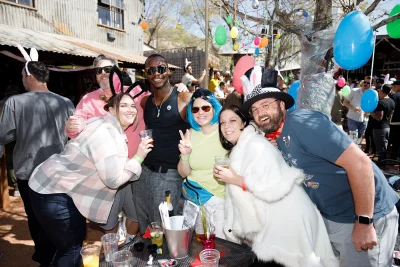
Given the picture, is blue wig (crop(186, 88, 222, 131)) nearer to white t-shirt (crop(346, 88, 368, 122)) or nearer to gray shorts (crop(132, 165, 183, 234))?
gray shorts (crop(132, 165, 183, 234))

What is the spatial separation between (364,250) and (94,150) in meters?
2.08

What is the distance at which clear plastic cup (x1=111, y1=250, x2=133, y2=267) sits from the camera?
179 centimetres

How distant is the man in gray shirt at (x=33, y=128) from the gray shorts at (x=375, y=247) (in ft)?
9.75

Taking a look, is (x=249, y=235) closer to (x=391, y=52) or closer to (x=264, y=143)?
(x=264, y=143)

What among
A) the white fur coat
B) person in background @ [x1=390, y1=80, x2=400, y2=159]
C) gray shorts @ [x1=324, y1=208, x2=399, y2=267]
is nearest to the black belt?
the white fur coat

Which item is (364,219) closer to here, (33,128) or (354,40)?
(354,40)

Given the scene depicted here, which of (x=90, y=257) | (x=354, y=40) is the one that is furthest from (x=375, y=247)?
(x=354, y=40)

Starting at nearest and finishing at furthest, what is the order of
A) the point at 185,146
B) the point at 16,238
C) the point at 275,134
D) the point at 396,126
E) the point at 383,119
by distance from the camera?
the point at 275,134 < the point at 185,146 < the point at 16,238 < the point at 396,126 < the point at 383,119

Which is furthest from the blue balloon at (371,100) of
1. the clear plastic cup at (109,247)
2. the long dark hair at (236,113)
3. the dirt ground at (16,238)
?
the clear plastic cup at (109,247)

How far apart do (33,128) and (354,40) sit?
397 centimetres

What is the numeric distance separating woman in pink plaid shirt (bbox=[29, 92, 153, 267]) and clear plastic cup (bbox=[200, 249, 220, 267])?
2.73 feet

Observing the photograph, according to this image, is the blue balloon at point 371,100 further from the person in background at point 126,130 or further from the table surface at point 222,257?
the table surface at point 222,257

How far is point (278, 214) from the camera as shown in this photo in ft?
6.39

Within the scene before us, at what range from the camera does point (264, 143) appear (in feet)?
6.75
